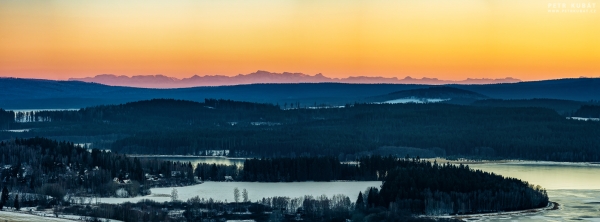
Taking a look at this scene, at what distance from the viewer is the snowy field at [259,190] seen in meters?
90.7

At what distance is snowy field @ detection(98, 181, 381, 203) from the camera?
3570 inches

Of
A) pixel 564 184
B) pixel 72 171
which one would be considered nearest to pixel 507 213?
pixel 564 184

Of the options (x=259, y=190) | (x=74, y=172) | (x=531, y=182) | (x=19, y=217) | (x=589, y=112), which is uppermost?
(x=589, y=112)

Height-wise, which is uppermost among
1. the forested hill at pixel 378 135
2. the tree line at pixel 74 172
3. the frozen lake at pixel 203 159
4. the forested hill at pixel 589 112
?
the forested hill at pixel 589 112

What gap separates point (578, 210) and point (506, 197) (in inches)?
202

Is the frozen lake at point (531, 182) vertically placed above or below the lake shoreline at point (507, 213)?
above

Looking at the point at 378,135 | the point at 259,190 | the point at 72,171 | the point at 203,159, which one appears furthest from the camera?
the point at 378,135

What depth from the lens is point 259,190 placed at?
97.4m

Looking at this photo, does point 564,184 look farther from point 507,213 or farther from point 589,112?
point 589,112

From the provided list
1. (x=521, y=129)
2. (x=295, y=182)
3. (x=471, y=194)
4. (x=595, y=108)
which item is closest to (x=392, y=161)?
(x=295, y=182)

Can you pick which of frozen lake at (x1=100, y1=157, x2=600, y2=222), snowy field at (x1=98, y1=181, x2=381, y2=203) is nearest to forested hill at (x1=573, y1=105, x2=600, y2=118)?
frozen lake at (x1=100, y1=157, x2=600, y2=222)

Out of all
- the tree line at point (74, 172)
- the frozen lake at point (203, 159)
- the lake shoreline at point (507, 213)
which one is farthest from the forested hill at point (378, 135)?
the lake shoreline at point (507, 213)

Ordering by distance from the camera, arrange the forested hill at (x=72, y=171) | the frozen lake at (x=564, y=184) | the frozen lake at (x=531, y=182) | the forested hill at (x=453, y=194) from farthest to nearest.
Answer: the forested hill at (x=72, y=171)
the forested hill at (x=453, y=194)
the frozen lake at (x=531, y=182)
the frozen lake at (x=564, y=184)

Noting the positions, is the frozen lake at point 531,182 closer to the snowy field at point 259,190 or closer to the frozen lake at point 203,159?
the snowy field at point 259,190
